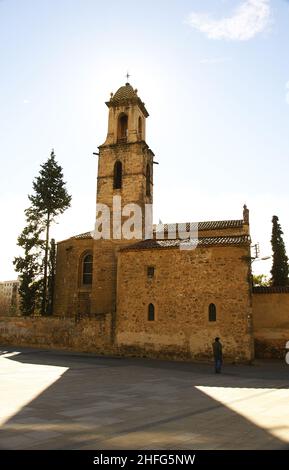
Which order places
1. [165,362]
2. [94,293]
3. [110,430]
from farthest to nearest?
[94,293] → [165,362] → [110,430]

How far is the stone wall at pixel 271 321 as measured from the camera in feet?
67.0

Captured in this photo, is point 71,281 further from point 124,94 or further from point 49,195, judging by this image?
point 124,94

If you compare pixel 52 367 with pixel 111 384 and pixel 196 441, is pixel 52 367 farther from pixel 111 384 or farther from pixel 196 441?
pixel 196 441

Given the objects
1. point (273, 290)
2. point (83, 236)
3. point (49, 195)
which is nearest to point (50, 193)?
point (49, 195)

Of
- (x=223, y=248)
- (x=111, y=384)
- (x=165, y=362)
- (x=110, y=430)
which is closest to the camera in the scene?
(x=110, y=430)

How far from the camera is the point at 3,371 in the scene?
13.4m

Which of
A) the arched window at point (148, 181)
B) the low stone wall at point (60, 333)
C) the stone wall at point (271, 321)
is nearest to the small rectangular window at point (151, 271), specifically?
the low stone wall at point (60, 333)

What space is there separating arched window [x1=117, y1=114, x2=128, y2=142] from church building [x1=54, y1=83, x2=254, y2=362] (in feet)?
0.36

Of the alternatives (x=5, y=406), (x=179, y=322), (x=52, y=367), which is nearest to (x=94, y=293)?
(x=179, y=322)

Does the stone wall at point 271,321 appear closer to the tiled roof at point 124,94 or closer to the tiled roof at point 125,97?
the tiled roof at point 125,97

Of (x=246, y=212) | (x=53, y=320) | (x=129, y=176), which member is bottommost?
(x=53, y=320)

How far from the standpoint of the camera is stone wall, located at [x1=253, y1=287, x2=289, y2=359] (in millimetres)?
20422

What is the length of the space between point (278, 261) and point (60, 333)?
1952cm

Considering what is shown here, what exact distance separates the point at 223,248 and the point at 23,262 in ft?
54.1
